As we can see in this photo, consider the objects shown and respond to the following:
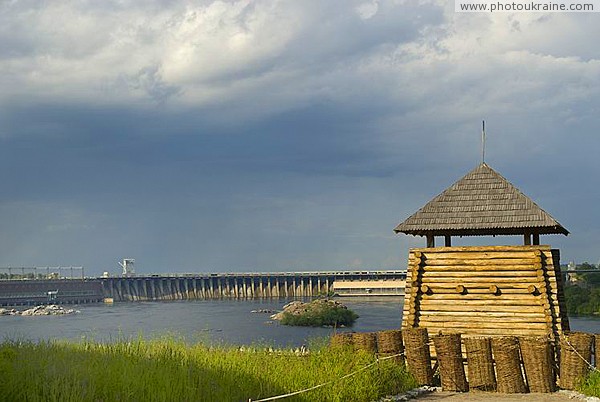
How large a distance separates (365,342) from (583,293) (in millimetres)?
81390

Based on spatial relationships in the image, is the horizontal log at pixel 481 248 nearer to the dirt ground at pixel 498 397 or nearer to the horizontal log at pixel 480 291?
the horizontal log at pixel 480 291

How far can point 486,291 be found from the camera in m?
20.6

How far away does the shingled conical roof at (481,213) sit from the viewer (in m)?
21.1

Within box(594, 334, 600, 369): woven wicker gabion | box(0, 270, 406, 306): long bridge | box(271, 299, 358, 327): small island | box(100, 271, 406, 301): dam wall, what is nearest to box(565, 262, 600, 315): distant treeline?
box(271, 299, 358, 327): small island

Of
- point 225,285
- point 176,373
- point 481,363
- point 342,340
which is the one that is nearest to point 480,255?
point 481,363

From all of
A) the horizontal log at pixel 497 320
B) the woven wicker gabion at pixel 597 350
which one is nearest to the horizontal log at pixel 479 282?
the horizontal log at pixel 497 320

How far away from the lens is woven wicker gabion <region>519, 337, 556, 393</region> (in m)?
16.8

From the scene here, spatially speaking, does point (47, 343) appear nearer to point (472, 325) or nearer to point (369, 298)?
point (472, 325)

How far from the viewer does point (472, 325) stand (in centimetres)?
2061

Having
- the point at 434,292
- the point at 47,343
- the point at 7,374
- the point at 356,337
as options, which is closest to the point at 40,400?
the point at 7,374

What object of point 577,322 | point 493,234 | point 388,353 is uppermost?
point 493,234

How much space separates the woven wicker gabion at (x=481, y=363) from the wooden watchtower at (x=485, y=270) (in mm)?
3231

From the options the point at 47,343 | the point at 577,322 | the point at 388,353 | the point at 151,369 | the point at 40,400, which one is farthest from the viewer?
the point at 577,322

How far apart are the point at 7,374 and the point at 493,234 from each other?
15.2 metres
